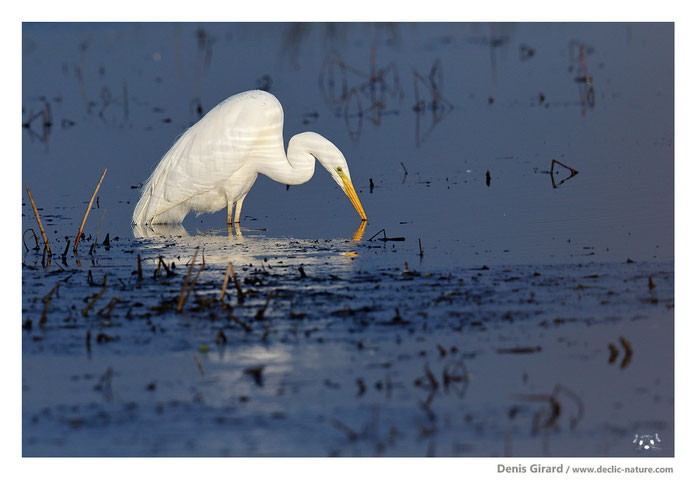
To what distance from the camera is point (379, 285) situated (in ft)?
24.8

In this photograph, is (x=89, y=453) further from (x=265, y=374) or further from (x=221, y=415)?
(x=265, y=374)

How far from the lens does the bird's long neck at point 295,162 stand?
35.6 ft

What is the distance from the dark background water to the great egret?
1.32 ft

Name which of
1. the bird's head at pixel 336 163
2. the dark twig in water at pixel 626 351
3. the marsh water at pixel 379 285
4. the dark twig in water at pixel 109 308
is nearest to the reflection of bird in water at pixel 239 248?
the marsh water at pixel 379 285

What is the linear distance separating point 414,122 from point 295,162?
220 inches

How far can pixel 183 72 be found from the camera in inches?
813

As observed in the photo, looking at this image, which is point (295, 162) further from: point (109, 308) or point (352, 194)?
point (109, 308)

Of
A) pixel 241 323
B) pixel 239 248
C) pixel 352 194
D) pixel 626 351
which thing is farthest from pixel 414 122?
pixel 626 351

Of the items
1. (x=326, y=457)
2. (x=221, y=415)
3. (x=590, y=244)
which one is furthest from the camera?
(x=590, y=244)

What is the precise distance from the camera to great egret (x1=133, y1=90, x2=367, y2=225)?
10.6m

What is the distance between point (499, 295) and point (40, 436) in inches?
131

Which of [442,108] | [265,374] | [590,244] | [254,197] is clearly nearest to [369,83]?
[442,108]

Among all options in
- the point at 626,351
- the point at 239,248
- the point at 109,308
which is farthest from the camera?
the point at 239,248

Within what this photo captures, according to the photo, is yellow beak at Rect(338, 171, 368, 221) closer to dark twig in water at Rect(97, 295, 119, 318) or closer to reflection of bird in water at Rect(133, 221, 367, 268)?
reflection of bird in water at Rect(133, 221, 367, 268)
